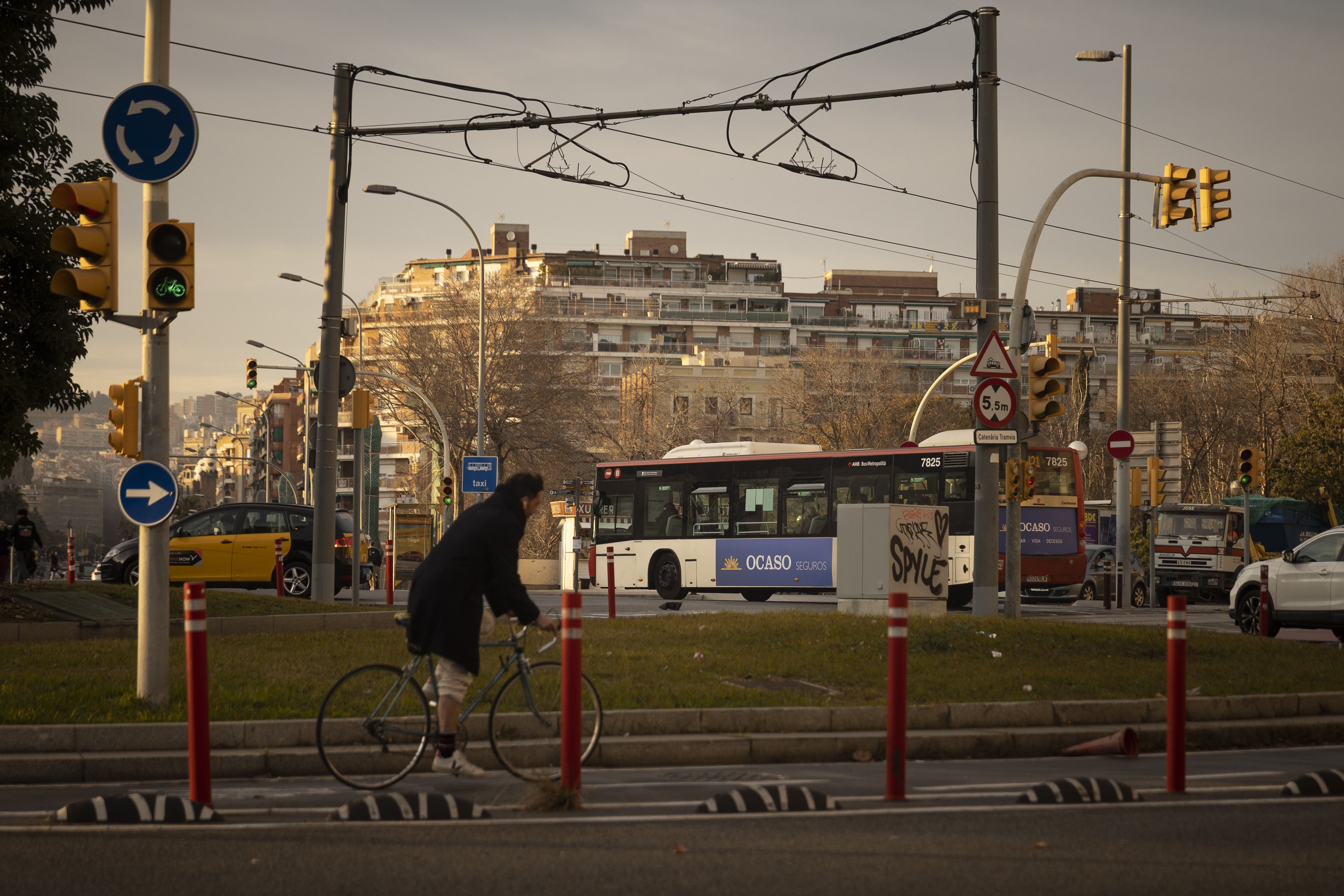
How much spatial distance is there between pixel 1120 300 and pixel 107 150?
958 inches

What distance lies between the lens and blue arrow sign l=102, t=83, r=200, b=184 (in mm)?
9828

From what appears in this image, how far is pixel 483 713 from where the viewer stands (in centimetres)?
802

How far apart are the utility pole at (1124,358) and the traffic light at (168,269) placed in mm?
21625

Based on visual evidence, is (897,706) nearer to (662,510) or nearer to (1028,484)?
(1028,484)

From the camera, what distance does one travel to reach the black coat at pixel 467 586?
7.79 meters

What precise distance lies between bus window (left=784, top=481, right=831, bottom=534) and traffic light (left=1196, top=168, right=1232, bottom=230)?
9554 millimetres

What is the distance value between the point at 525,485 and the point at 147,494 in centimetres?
331

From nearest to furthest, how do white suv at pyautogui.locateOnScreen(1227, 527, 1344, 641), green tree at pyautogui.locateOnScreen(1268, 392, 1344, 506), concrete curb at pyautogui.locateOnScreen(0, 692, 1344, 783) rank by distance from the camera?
1. concrete curb at pyautogui.locateOnScreen(0, 692, 1344, 783)
2. white suv at pyautogui.locateOnScreen(1227, 527, 1344, 641)
3. green tree at pyautogui.locateOnScreen(1268, 392, 1344, 506)

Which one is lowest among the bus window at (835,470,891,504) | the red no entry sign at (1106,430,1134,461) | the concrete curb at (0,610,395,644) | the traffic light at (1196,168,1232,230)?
the concrete curb at (0,610,395,644)

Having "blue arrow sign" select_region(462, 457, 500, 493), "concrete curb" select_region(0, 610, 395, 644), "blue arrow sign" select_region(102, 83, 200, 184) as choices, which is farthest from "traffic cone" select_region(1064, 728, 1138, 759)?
"blue arrow sign" select_region(462, 457, 500, 493)

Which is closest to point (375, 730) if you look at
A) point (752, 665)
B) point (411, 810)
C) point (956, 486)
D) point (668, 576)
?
point (411, 810)

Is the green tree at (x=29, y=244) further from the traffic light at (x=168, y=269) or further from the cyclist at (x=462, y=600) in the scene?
the cyclist at (x=462, y=600)

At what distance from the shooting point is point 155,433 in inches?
403

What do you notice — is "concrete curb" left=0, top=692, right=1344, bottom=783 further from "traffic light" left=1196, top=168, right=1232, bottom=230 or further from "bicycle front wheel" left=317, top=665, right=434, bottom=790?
"traffic light" left=1196, top=168, right=1232, bottom=230
